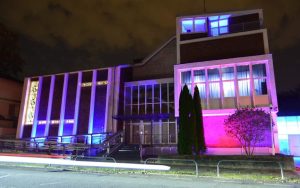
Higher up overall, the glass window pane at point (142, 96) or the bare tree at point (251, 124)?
the glass window pane at point (142, 96)

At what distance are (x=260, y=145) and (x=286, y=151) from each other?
633 cm

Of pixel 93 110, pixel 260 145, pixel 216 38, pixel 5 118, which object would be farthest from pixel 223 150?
pixel 5 118

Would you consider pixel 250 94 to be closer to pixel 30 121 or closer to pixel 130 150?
pixel 130 150

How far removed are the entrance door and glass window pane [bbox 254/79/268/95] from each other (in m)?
7.20

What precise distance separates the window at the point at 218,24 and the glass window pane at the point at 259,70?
5.11 m

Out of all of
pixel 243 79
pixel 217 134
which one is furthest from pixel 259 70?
pixel 217 134

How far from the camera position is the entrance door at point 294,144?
2725 centimetres

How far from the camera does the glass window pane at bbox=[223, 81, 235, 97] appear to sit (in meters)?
25.1

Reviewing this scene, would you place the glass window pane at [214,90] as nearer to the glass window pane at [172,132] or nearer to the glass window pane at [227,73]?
the glass window pane at [227,73]

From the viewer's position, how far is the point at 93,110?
1241 inches

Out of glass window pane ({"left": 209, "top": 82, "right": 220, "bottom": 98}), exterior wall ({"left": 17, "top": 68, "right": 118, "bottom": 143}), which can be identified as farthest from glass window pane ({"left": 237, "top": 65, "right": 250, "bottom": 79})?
exterior wall ({"left": 17, "top": 68, "right": 118, "bottom": 143})

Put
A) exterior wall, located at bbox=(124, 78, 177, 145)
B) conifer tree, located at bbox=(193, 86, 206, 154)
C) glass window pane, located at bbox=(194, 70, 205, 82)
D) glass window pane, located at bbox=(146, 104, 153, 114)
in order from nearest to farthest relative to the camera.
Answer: conifer tree, located at bbox=(193, 86, 206, 154), glass window pane, located at bbox=(194, 70, 205, 82), exterior wall, located at bbox=(124, 78, 177, 145), glass window pane, located at bbox=(146, 104, 153, 114)

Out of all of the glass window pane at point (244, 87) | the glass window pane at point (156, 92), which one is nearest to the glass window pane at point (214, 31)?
the glass window pane at point (244, 87)

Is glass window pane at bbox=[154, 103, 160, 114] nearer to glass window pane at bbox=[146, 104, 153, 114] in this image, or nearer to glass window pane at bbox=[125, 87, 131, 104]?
glass window pane at bbox=[146, 104, 153, 114]
